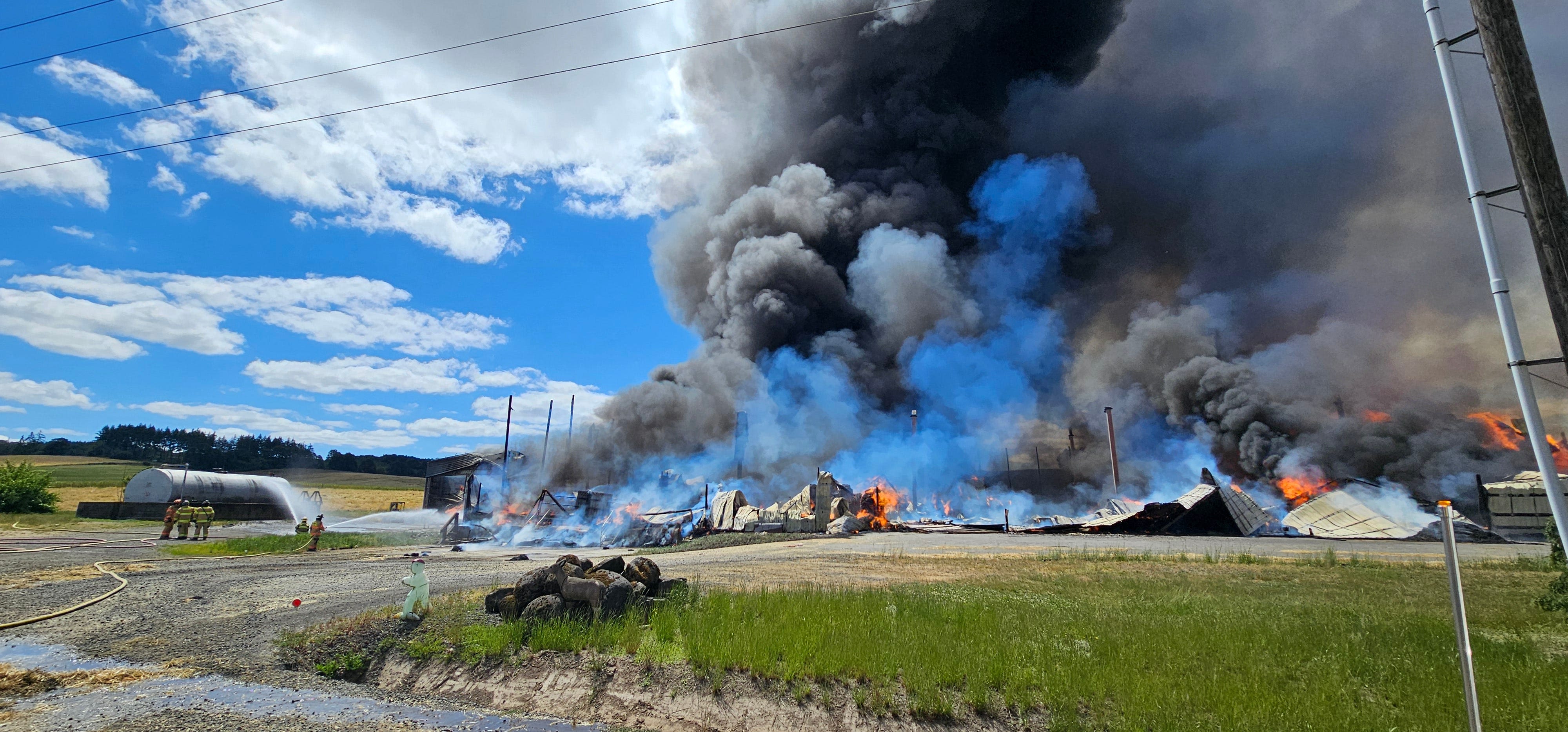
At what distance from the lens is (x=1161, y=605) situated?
10422 millimetres

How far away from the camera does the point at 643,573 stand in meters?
10.7

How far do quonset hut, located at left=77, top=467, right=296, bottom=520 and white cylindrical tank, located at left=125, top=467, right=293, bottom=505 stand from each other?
0.03 meters

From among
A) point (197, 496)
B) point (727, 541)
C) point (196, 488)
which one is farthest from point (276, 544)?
point (196, 488)

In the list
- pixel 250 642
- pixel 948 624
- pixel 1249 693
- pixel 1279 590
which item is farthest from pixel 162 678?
pixel 1279 590

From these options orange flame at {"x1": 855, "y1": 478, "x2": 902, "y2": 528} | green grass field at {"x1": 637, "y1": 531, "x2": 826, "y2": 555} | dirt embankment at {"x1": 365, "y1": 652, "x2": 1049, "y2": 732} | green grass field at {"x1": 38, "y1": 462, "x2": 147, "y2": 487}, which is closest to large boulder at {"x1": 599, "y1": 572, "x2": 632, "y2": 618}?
dirt embankment at {"x1": 365, "y1": 652, "x2": 1049, "y2": 732}

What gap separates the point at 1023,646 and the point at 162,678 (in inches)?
383

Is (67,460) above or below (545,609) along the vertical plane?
above

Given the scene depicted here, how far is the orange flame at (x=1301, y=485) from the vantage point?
1601 inches

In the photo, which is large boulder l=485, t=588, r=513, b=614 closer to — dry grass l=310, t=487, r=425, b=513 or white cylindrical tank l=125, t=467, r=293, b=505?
dry grass l=310, t=487, r=425, b=513

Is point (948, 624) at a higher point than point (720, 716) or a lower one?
higher

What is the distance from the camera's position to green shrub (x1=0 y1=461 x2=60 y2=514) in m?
37.5

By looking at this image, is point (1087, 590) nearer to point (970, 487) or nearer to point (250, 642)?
point (250, 642)

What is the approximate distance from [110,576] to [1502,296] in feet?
73.3

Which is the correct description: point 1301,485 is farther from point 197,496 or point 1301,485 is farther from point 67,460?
point 67,460
